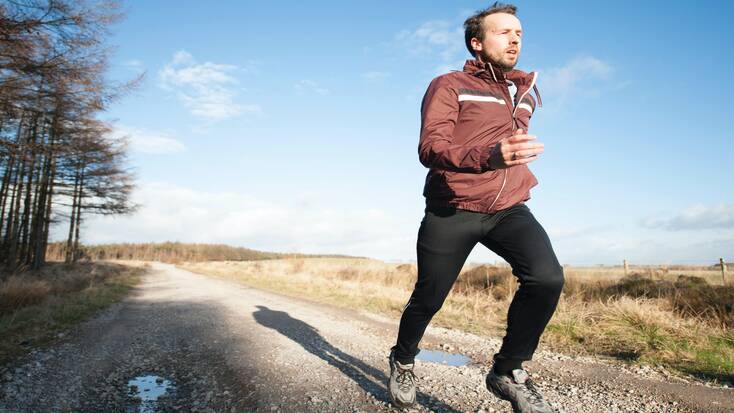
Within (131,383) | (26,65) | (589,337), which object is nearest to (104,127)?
(26,65)

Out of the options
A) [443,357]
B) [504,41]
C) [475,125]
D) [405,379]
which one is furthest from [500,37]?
[443,357]

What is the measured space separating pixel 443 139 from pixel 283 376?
7.76 ft

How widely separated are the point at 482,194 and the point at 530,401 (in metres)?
1.22

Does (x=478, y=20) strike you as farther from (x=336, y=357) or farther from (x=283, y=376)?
(x=336, y=357)

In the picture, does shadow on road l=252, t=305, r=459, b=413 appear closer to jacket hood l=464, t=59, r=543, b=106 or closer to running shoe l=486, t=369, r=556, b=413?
running shoe l=486, t=369, r=556, b=413

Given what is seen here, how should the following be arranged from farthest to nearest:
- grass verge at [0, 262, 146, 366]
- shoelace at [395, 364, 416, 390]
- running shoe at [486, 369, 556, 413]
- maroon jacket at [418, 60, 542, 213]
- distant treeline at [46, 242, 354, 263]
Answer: distant treeline at [46, 242, 354, 263], grass verge at [0, 262, 146, 366], shoelace at [395, 364, 416, 390], maroon jacket at [418, 60, 542, 213], running shoe at [486, 369, 556, 413]

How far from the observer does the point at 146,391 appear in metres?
3.28

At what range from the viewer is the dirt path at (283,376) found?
2.90 m

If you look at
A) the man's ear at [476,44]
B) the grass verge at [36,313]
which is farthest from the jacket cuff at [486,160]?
the grass verge at [36,313]

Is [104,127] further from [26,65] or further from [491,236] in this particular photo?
[491,236]

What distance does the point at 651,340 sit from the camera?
4.83 metres

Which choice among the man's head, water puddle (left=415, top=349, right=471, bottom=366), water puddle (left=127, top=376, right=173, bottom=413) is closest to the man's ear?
the man's head

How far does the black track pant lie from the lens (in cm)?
249

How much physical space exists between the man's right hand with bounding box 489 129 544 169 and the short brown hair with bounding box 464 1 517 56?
118 cm
